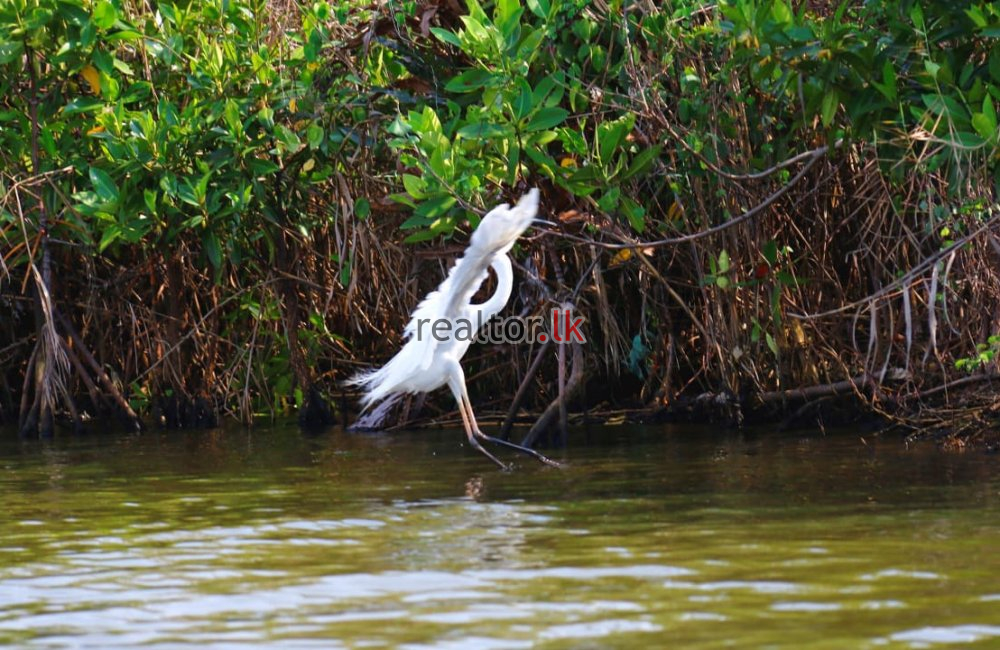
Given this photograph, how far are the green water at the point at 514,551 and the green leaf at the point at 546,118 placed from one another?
1.52m

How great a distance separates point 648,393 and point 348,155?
90.8 inches

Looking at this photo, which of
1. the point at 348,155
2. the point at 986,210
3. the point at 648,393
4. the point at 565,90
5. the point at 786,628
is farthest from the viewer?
the point at 648,393

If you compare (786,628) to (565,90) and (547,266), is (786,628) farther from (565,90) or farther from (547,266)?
(547,266)

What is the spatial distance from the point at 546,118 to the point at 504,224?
71cm

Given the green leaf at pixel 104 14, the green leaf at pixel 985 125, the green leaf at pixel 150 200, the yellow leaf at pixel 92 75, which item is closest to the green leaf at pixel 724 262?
the green leaf at pixel 985 125

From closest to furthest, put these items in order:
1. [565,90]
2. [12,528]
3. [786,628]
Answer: [786,628] → [12,528] → [565,90]

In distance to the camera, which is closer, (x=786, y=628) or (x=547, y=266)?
(x=786, y=628)

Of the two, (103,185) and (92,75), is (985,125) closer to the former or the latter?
(103,185)

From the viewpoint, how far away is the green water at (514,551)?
3.30 m

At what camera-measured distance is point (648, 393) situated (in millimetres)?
8781

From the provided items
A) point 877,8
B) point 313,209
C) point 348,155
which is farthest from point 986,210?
point 313,209

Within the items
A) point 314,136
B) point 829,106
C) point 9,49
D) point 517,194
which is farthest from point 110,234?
point 829,106

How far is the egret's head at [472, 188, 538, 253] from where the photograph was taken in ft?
19.0

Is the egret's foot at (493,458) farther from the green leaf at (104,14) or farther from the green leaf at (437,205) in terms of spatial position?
the green leaf at (104,14)
